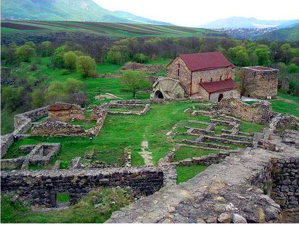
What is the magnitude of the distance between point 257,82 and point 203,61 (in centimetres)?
960

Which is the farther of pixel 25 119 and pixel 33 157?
pixel 25 119

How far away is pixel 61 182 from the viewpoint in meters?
10.1

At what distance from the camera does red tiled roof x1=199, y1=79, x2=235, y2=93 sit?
114ft

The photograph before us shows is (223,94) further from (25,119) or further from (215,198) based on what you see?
(215,198)

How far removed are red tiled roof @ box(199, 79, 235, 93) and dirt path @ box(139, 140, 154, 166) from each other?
2028cm

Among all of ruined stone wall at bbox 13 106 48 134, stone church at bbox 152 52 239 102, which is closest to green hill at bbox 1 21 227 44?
stone church at bbox 152 52 239 102

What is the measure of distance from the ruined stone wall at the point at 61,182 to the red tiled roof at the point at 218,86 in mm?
25530

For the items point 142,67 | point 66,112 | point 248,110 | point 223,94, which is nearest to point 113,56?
point 142,67

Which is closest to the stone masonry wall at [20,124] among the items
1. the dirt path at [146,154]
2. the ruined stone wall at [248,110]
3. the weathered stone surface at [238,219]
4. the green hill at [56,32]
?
the dirt path at [146,154]

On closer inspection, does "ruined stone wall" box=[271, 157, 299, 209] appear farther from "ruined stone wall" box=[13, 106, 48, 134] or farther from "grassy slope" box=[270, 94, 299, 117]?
"grassy slope" box=[270, 94, 299, 117]

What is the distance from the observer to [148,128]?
18.9 m

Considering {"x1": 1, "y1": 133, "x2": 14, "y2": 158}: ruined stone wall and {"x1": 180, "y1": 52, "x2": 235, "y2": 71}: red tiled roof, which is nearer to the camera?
{"x1": 1, "y1": 133, "x2": 14, "y2": 158}: ruined stone wall

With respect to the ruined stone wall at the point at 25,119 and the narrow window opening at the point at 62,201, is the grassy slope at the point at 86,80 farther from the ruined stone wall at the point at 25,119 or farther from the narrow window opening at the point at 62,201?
the narrow window opening at the point at 62,201

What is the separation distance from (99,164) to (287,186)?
7322 millimetres
